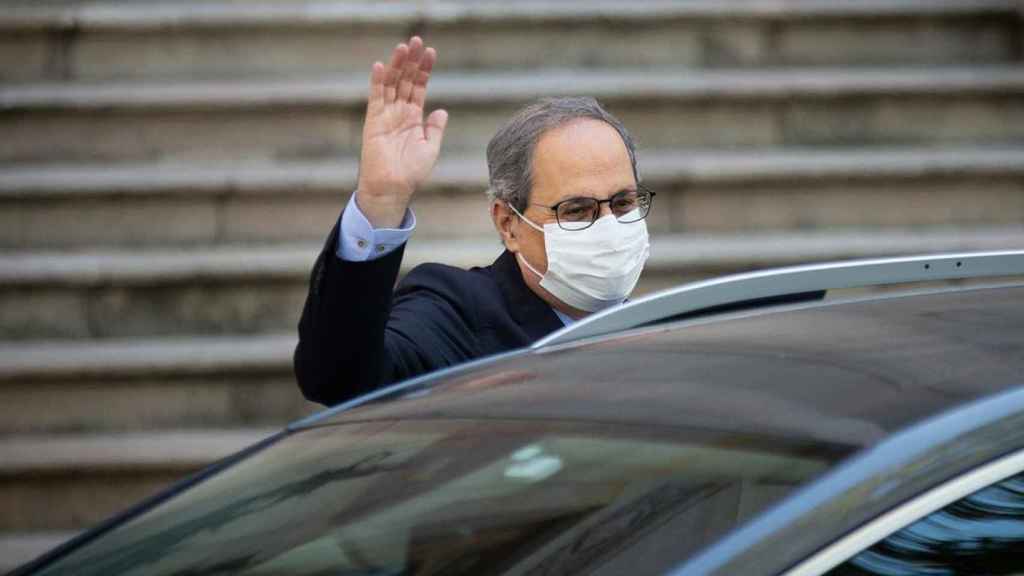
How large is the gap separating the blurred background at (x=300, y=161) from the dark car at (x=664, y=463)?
3390 mm

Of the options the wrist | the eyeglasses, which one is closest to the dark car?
the wrist

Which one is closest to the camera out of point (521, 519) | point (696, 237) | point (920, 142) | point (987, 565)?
point (987, 565)

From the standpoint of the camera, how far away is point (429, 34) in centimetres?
682

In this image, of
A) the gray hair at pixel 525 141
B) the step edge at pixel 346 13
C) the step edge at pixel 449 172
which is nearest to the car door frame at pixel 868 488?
the gray hair at pixel 525 141

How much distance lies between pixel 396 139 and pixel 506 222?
0.51m

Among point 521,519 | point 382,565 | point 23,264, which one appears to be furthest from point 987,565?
point 23,264

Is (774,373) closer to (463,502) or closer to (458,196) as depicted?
(463,502)

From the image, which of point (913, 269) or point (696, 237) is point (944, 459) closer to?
point (913, 269)

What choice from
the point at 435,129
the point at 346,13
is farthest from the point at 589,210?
the point at 346,13

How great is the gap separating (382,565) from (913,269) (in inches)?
47.0

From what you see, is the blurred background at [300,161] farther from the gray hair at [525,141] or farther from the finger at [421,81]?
the finger at [421,81]

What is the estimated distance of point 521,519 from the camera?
6.31 feet

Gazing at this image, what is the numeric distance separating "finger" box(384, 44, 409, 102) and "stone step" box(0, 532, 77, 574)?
2.85 meters

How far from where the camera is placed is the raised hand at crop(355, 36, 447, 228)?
10.2ft
